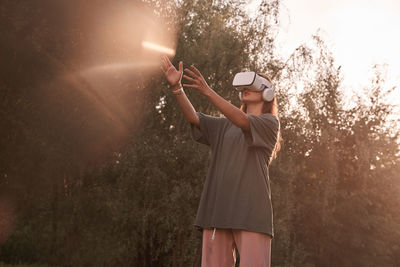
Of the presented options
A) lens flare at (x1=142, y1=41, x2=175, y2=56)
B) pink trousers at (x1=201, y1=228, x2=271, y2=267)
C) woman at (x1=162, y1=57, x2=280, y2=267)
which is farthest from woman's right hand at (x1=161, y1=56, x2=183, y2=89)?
lens flare at (x1=142, y1=41, x2=175, y2=56)

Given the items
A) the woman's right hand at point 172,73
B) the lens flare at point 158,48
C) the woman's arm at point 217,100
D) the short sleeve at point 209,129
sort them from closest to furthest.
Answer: the woman's arm at point 217,100 → the woman's right hand at point 172,73 → the short sleeve at point 209,129 → the lens flare at point 158,48

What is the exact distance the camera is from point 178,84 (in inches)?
125

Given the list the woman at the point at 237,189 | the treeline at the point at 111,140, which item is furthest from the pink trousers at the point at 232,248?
the treeline at the point at 111,140

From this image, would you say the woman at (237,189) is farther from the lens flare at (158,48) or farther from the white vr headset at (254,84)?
the lens flare at (158,48)

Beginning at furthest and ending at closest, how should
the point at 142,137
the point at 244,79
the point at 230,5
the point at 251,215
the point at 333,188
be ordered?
the point at 333,188
the point at 230,5
the point at 142,137
the point at 244,79
the point at 251,215

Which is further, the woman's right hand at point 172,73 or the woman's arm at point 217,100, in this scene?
the woman's right hand at point 172,73

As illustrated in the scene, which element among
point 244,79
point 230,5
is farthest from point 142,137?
point 244,79

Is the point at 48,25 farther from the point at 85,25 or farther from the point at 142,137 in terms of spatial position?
the point at 142,137

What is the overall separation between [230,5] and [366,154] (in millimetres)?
12022

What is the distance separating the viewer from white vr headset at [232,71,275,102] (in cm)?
313

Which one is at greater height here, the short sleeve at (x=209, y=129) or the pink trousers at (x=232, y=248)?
the short sleeve at (x=209, y=129)

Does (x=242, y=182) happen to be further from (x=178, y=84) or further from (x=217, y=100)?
(x=178, y=84)

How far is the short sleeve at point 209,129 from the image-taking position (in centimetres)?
330

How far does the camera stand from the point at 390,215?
2395 centimetres
